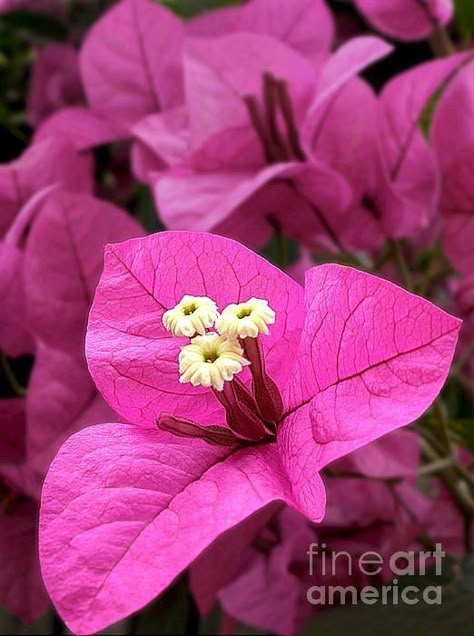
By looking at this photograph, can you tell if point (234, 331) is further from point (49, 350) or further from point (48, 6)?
point (48, 6)

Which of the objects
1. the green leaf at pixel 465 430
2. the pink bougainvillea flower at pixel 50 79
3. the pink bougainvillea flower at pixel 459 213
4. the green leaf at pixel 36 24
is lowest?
the green leaf at pixel 465 430

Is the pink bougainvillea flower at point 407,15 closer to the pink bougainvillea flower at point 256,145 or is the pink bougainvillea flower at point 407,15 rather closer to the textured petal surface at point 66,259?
the pink bougainvillea flower at point 256,145

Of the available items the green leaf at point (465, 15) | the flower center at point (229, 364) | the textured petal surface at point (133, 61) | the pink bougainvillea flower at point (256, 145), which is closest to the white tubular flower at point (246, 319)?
A: the flower center at point (229, 364)

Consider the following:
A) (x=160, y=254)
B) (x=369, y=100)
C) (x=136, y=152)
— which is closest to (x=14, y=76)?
(x=136, y=152)

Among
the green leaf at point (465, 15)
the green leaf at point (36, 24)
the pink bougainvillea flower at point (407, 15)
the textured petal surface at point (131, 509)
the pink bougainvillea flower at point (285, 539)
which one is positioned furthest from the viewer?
the green leaf at point (36, 24)

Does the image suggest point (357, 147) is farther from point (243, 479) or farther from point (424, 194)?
point (243, 479)
